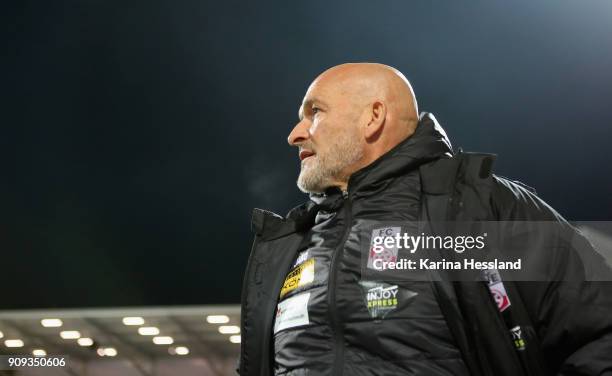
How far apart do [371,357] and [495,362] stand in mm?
356

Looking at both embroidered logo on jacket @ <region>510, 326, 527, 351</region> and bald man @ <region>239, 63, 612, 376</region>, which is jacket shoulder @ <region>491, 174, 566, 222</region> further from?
embroidered logo on jacket @ <region>510, 326, 527, 351</region>

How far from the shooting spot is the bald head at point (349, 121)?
2.45m

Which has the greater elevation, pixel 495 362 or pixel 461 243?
pixel 461 243

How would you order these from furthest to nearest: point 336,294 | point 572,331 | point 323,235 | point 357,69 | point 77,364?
point 77,364
point 357,69
point 323,235
point 336,294
point 572,331

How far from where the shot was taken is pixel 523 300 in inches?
70.3

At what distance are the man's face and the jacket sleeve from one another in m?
0.71

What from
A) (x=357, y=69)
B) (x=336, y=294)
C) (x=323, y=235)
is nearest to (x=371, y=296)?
(x=336, y=294)

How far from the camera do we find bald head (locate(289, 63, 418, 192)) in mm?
2447

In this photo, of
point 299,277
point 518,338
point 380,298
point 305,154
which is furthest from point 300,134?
point 518,338

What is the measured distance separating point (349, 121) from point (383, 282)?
31.0 inches

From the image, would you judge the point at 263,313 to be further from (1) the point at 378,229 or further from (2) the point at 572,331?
(2) the point at 572,331

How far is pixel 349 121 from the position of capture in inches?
97.7

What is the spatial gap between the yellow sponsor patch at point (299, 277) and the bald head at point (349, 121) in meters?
0.39

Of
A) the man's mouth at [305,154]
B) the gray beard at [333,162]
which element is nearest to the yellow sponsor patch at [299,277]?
the gray beard at [333,162]
